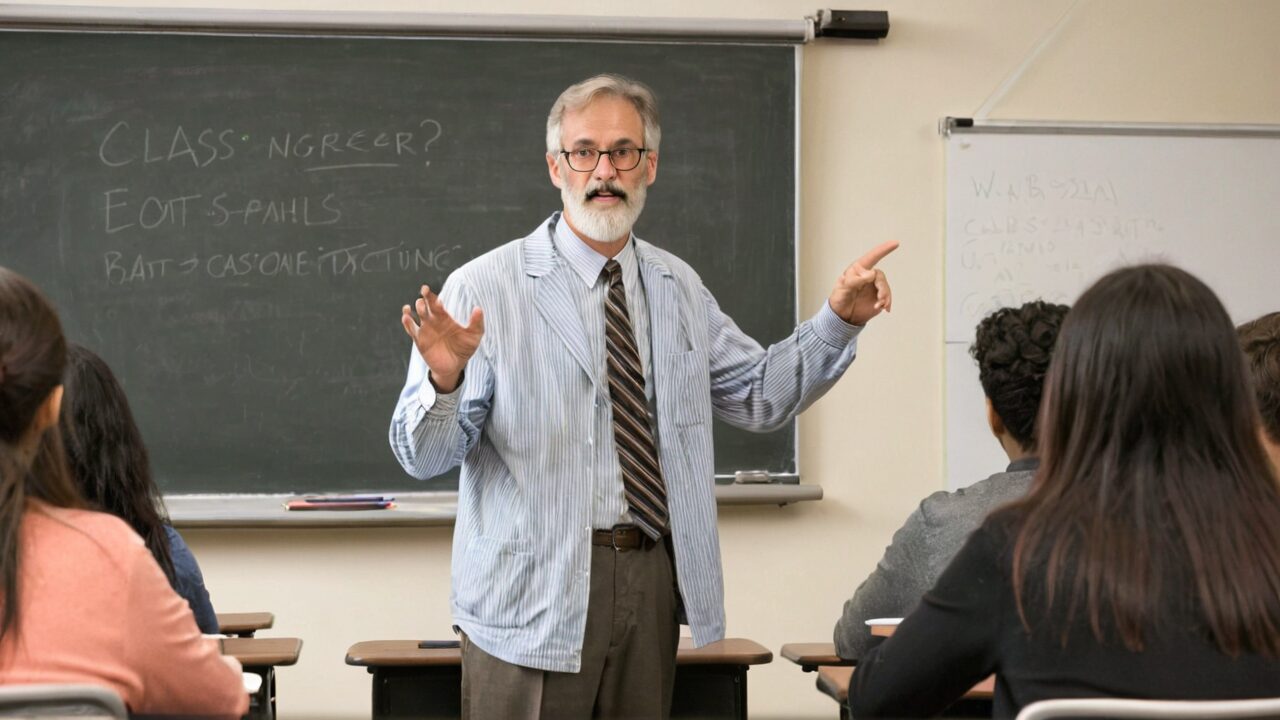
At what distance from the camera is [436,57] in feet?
12.8

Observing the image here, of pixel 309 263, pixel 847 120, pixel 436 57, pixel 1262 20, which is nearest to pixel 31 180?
pixel 309 263

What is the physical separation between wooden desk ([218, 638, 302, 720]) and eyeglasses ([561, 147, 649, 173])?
112 cm

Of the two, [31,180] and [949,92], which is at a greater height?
[949,92]

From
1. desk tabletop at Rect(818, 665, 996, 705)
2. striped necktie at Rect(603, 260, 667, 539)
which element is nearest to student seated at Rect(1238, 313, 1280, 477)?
desk tabletop at Rect(818, 665, 996, 705)

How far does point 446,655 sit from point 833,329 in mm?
1113

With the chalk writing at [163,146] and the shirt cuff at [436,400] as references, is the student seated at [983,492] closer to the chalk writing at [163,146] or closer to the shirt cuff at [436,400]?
the shirt cuff at [436,400]

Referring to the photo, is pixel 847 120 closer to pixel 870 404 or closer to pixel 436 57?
pixel 870 404

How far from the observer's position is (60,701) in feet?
4.29

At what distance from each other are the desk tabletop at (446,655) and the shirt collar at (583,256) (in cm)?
87

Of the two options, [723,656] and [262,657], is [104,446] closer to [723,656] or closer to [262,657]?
[262,657]

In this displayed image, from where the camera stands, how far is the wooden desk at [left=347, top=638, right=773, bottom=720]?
2.88 m

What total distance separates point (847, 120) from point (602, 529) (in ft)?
7.07

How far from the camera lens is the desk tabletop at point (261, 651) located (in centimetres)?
259

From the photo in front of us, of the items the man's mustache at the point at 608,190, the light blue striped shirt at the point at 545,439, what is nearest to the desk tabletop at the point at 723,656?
the light blue striped shirt at the point at 545,439
